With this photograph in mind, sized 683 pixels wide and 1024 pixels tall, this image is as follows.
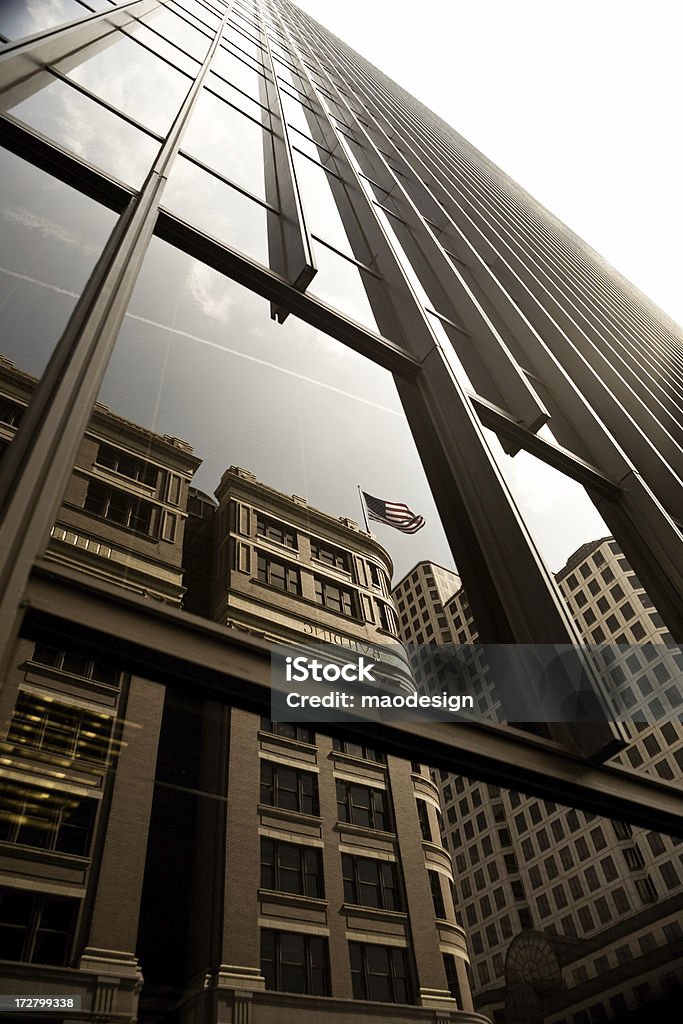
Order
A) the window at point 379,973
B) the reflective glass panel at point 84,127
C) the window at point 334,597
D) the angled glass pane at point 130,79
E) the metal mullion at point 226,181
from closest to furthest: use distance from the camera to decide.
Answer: the window at point 379,973 → the window at point 334,597 → the reflective glass panel at point 84,127 → the angled glass pane at point 130,79 → the metal mullion at point 226,181

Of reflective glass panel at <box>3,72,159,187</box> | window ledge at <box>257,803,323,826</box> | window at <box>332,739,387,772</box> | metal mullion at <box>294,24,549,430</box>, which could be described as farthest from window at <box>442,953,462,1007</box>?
reflective glass panel at <box>3,72,159,187</box>

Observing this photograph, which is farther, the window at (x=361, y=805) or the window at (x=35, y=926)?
the window at (x=361, y=805)

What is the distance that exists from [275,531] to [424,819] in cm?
166

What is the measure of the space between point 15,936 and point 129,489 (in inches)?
65.4

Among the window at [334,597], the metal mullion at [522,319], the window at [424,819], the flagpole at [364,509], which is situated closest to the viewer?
the window at [424,819]

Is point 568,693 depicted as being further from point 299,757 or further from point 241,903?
point 241,903

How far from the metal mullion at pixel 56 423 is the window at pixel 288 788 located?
1.27 metres

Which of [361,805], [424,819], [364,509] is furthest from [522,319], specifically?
[361,805]

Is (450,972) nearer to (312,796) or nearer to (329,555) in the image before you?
(312,796)

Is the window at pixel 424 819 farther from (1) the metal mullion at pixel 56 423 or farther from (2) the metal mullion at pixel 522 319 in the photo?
(2) the metal mullion at pixel 522 319

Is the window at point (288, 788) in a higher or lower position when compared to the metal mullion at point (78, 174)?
lower

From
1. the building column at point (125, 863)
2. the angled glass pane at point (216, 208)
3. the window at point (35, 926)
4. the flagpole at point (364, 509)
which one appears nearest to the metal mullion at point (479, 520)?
the flagpole at point (364, 509)

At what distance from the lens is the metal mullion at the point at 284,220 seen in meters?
5.06

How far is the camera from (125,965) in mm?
1829
